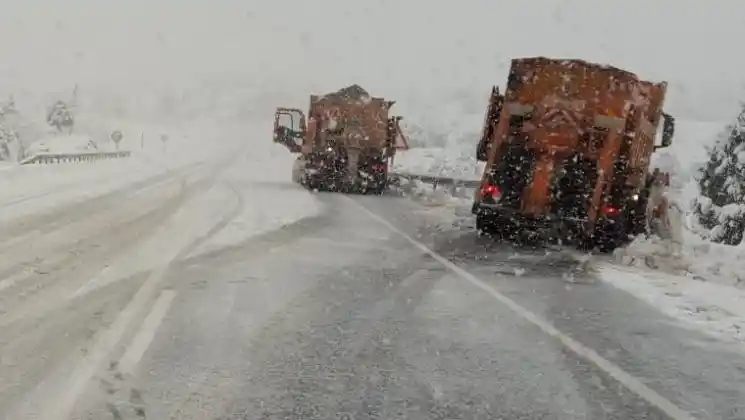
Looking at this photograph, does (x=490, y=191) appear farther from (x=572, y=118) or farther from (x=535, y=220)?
(x=572, y=118)

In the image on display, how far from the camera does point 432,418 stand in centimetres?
472

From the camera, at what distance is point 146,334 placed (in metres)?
6.41

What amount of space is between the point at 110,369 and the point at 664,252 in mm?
9770

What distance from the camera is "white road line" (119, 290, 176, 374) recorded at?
18.3ft

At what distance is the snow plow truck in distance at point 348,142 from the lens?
28.5 metres

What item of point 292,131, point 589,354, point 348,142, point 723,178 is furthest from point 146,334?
point 723,178

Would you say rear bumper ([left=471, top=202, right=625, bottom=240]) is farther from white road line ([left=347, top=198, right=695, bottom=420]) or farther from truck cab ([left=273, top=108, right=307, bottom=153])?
truck cab ([left=273, top=108, right=307, bottom=153])

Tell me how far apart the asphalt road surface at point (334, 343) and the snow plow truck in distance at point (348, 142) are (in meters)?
16.7

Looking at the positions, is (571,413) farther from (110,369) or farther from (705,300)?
(705,300)

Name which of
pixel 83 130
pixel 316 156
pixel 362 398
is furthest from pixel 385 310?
pixel 83 130

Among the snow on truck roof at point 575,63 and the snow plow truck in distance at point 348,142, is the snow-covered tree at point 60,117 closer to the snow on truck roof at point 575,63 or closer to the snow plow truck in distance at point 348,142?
the snow plow truck in distance at point 348,142

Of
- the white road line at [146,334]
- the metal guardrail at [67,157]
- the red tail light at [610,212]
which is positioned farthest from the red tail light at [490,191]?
the metal guardrail at [67,157]

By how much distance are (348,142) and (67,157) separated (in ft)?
57.0

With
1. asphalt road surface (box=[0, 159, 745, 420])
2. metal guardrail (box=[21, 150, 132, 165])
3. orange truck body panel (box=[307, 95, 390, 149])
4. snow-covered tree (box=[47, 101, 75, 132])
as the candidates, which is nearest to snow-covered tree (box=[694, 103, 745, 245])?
orange truck body panel (box=[307, 95, 390, 149])
